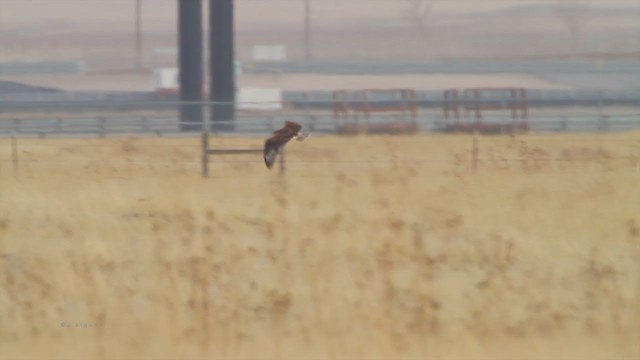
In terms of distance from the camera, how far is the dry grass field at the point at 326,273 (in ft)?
34.6

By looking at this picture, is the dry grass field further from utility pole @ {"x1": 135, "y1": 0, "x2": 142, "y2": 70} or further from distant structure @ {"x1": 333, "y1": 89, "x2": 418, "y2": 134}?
utility pole @ {"x1": 135, "y1": 0, "x2": 142, "y2": 70}

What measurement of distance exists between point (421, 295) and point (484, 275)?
3.70 ft

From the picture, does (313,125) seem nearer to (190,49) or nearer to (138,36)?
(190,49)

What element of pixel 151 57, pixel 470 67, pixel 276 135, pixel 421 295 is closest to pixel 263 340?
pixel 421 295

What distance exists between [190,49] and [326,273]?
40147mm

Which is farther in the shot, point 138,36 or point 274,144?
point 138,36

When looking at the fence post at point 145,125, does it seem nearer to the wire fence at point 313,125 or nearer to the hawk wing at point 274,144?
the wire fence at point 313,125

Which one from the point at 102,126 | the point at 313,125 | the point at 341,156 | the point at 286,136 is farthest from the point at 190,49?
the point at 286,136

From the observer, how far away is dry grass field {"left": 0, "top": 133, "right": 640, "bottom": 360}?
10.5m

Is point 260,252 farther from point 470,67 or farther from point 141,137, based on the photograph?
point 470,67

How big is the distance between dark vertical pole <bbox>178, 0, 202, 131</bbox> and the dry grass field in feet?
101

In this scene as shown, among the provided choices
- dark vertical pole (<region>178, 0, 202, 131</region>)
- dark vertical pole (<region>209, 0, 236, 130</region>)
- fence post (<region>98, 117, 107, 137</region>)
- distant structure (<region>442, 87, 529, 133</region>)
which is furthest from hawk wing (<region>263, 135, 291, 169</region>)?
dark vertical pole (<region>178, 0, 202, 131</region>)

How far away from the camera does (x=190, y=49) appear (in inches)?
2030

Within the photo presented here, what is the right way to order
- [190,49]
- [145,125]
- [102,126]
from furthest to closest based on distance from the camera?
1. [190,49]
2. [145,125]
3. [102,126]
